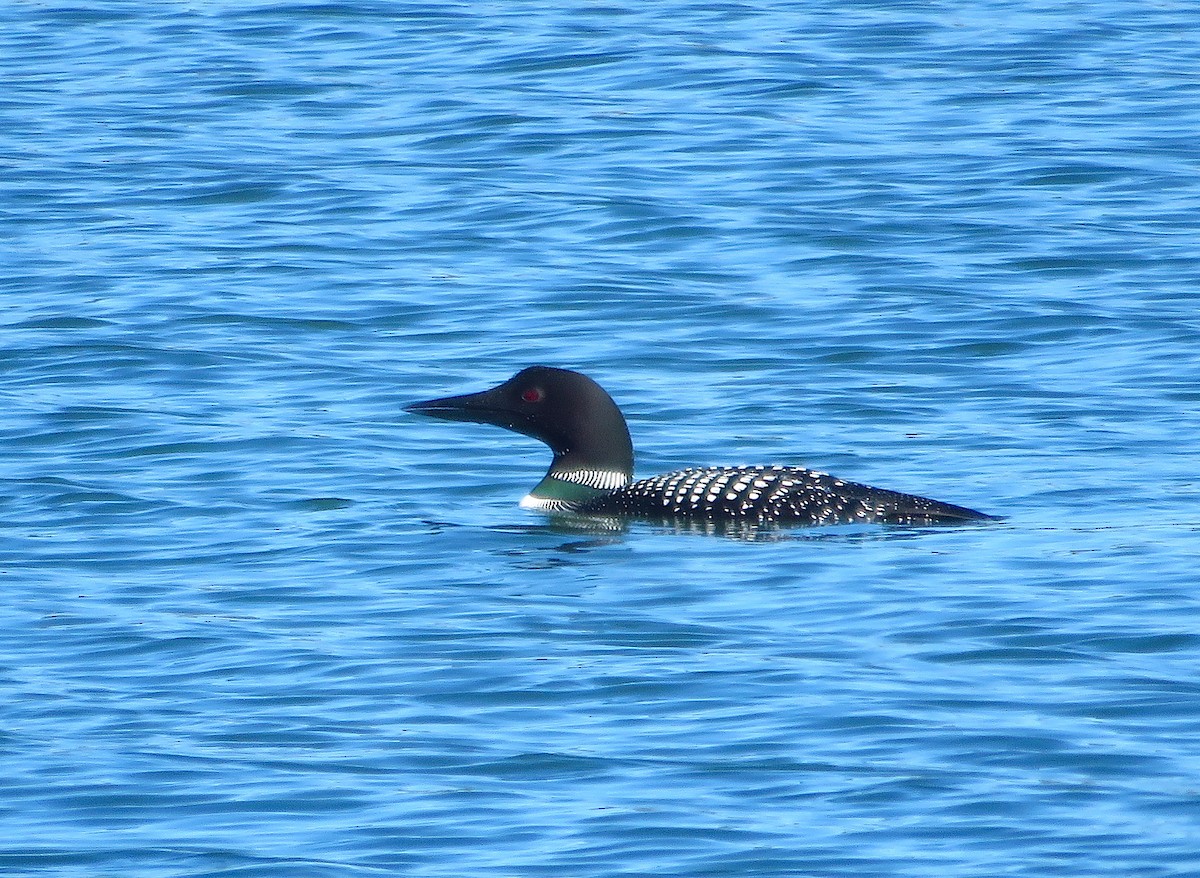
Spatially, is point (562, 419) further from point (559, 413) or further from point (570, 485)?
point (570, 485)

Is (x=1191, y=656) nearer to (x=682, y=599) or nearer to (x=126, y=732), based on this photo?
(x=682, y=599)

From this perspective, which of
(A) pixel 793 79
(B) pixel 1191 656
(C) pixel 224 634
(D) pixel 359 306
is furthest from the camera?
(A) pixel 793 79

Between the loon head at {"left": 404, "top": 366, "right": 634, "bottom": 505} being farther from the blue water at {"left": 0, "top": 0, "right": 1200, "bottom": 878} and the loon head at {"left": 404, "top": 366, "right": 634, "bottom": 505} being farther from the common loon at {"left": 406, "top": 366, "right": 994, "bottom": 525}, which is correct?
the blue water at {"left": 0, "top": 0, "right": 1200, "bottom": 878}

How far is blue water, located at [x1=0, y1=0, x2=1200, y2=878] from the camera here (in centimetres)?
512

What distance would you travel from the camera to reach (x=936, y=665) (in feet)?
19.7

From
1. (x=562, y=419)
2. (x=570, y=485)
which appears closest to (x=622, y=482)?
(x=570, y=485)

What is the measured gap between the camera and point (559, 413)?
27.2 ft

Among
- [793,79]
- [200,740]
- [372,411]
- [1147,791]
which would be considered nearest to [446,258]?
[372,411]

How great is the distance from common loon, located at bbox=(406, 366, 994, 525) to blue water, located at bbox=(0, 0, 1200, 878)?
0.32ft

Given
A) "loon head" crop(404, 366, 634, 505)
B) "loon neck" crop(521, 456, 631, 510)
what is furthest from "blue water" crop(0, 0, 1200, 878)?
"loon head" crop(404, 366, 634, 505)

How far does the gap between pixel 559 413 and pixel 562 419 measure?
0.9 inches

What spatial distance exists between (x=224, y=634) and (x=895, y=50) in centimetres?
1062

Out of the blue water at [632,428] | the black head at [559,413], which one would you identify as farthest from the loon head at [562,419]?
the blue water at [632,428]

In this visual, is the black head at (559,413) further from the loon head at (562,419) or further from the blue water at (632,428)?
the blue water at (632,428)
